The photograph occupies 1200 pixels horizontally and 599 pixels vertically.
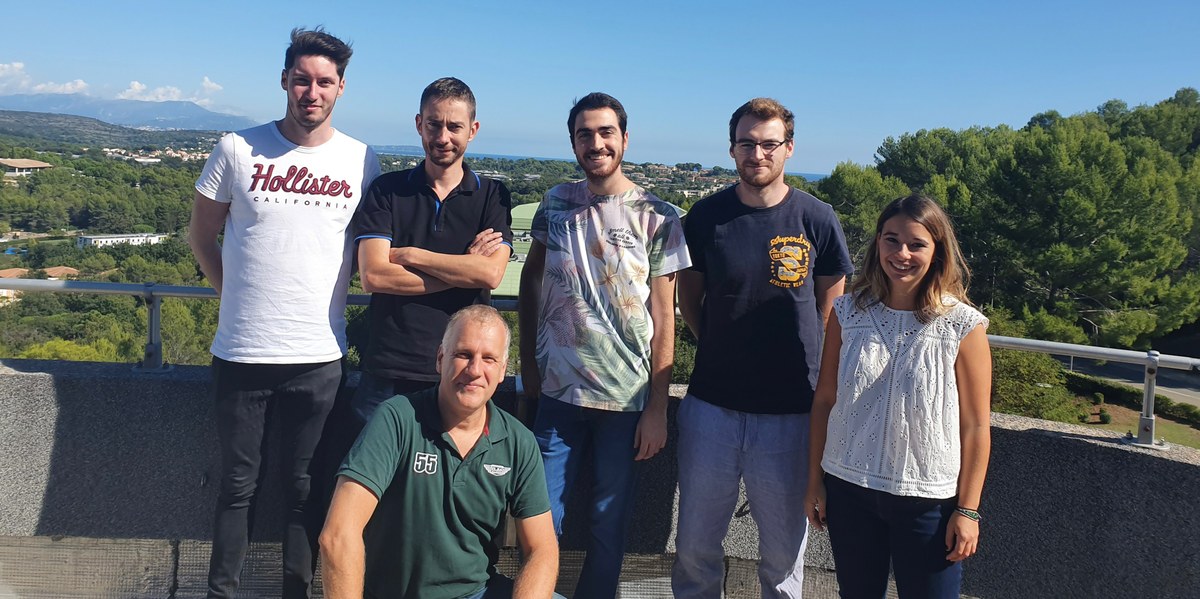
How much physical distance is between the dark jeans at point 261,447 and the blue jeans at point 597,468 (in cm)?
89

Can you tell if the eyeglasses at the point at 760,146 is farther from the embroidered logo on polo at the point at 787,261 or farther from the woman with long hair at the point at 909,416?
the woman with long hair at the point at 909,416

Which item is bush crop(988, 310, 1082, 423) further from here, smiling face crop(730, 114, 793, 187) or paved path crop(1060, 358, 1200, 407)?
smiling face crop(730, 114, 793, 187)

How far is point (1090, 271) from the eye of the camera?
46.9m

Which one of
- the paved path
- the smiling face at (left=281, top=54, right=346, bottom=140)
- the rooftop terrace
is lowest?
the paved path

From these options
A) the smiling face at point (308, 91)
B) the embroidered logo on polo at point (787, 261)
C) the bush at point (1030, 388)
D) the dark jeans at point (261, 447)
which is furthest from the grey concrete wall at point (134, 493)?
the bush at point (1030, 388)

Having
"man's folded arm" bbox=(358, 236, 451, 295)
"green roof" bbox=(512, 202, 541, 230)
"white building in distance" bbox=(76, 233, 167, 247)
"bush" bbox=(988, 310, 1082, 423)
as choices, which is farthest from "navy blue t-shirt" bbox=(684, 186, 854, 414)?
"white building in distance" bbox=(76, 233, 167, 247)

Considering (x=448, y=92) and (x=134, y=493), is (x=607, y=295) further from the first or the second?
(x=134, y=493)

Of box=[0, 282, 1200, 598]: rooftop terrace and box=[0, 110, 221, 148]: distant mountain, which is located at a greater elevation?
box=[0, 110, 221, 148]: distant mountain

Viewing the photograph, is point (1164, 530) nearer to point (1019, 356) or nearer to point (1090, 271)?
point (1019, 356)

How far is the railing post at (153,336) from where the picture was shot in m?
3.67

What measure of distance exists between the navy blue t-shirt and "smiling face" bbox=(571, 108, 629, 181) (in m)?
0.47

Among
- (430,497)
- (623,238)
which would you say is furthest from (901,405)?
(430,497)

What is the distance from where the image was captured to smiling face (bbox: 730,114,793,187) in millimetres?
3059

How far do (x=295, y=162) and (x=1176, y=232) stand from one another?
57456 millimetres
